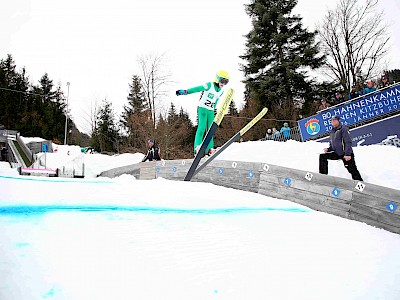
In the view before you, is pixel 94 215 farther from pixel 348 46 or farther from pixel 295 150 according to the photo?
pixel 348 46

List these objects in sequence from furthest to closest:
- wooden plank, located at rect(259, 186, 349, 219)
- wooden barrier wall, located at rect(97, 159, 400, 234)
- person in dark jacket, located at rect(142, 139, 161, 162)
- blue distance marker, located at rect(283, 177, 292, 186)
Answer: person in dark jacket, located at rect(142, 139, 161, 162) → blue distance marker, located at rect(283, 177, 292, 186) → wooden plank, located at rect(259, 186, 349, 219) → wooden barrier wall, located at rect(97, 159, 400, 234)

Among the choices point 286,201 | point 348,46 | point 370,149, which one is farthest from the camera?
point 348,46

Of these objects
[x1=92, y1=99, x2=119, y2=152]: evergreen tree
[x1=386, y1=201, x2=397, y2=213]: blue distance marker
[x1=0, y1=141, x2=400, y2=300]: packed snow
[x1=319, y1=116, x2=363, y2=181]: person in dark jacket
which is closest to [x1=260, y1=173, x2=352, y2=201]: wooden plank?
[x1=0, y1=141, x2=400, y2=300]: packed snow

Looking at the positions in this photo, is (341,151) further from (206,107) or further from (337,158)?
(206,107)

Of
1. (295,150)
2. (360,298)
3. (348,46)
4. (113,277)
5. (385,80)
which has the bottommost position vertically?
(360,298)

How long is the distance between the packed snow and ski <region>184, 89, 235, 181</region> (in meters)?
1.97

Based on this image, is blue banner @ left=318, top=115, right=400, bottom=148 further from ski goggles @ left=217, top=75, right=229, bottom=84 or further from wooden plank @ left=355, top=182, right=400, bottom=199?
wooden plank @ left=355, top=182, right=400, bottom=199

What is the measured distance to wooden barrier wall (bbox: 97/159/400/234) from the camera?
3.25 metres

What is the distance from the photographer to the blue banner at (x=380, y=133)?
28.2 ft

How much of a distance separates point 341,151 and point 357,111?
5.82m

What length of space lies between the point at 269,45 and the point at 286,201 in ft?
64.6

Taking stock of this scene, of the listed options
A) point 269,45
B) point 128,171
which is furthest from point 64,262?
point 269,45

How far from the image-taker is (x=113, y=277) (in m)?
1.57

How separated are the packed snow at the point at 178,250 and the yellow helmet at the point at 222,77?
9.80 feet
